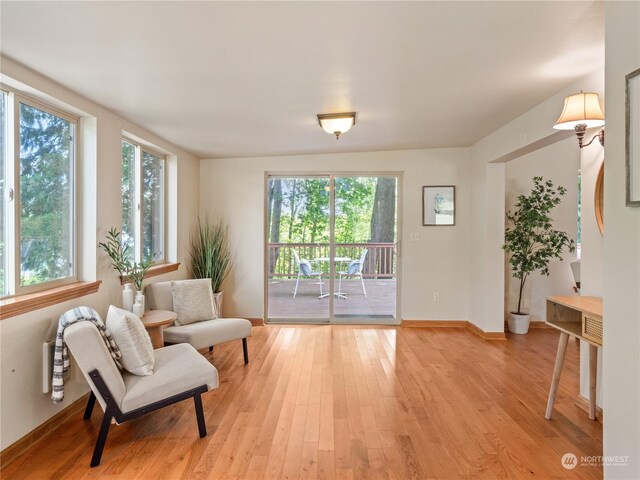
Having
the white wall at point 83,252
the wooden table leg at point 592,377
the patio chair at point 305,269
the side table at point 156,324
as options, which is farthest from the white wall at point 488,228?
the white wall at point 83,252

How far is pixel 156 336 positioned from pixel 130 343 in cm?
88

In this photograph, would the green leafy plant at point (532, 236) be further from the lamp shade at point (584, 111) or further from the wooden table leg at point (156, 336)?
the wooden table leg at point (156, 336)

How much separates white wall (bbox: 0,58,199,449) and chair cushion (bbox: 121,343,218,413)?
552mm

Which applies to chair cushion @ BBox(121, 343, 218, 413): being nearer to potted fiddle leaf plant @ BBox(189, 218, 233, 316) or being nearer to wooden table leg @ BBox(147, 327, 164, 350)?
wooden table leg @ BBox(147, 327, 164, 350)

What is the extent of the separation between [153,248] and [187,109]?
5.68ft

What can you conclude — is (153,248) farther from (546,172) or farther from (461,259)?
(546,172)

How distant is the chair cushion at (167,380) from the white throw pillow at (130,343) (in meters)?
0.06

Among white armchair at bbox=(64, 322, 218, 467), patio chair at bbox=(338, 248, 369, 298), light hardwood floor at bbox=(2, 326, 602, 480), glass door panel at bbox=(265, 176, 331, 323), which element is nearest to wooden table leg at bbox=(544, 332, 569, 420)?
light hardwood floor at bbox=(2, 326, 602, 480)

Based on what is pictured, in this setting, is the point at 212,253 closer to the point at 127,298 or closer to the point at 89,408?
the point at 127,298

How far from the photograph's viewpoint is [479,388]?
3.04 m

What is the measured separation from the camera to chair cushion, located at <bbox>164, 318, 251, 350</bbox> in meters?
3.23

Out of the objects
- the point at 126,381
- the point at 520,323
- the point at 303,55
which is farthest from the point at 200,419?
the point at 520,323

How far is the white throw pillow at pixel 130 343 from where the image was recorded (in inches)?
88.4

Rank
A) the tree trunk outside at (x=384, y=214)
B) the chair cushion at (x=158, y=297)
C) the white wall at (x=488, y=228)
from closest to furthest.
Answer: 1. the chair cushion at (x=158, y=297)
2. the white wall at (x=488, y=228)
3. the tree trunk outside at (x=384, y=214)
